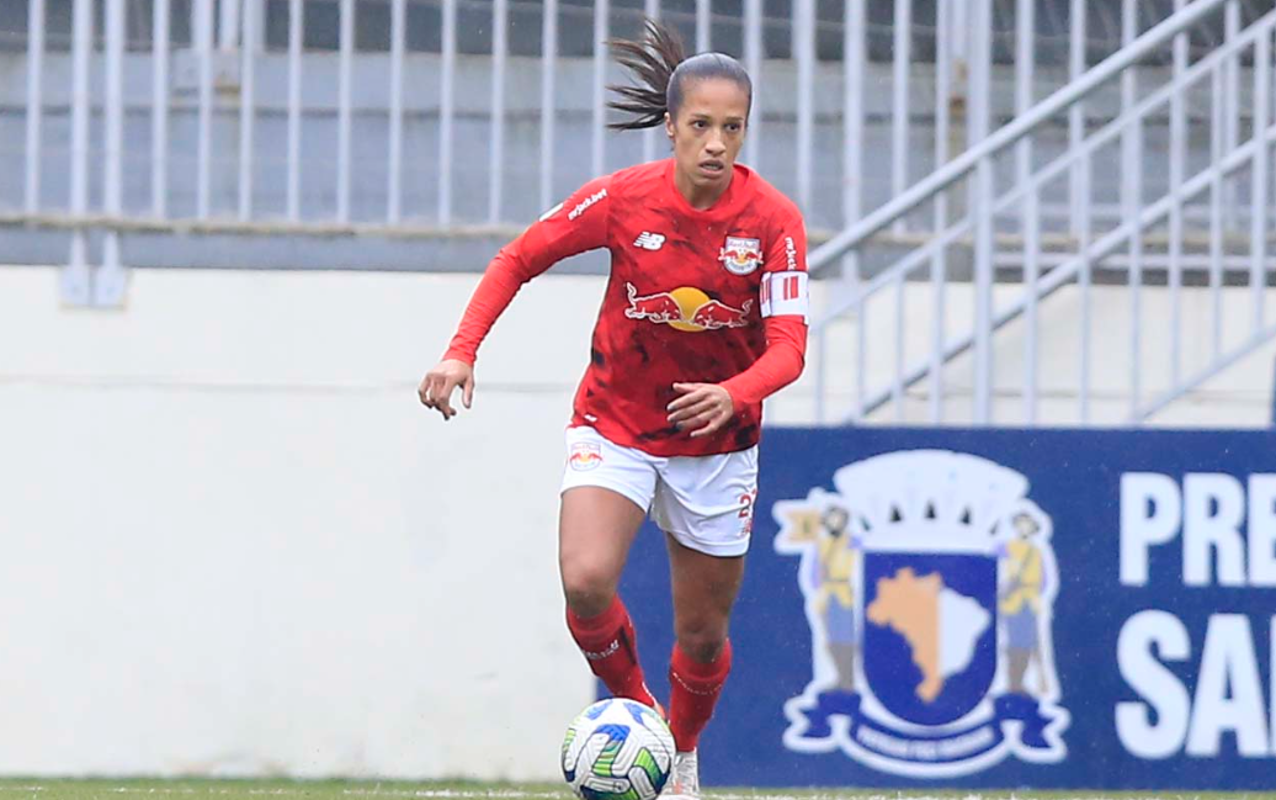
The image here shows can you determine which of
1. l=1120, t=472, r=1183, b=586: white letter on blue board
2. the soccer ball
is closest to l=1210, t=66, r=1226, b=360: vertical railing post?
l=1120, t=472, r=1183, b=586: white letter on blue board

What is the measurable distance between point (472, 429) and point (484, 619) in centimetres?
66

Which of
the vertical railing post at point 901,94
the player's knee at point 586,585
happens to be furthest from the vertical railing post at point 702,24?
the player's knee at point 586,585

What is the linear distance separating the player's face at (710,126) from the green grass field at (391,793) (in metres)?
2.28

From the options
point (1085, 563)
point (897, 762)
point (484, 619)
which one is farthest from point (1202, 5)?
point (484, 619)

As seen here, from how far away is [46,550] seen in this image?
7828mm

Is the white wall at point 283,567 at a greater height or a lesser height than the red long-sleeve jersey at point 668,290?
lesser

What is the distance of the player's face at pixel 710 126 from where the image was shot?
5445 millimetres

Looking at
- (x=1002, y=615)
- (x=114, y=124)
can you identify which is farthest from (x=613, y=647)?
(x=114, y=124)

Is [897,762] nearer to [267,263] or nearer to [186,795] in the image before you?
[186,795]

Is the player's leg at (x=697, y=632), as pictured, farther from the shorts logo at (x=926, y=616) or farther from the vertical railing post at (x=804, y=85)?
the vertical railing post at (x=804, y=85)

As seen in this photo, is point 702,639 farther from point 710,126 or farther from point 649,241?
point 710,126

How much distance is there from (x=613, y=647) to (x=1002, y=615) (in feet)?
6.06

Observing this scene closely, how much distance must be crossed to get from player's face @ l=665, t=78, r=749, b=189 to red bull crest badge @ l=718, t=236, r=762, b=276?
0.56 ft

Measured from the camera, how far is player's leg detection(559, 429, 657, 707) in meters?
5.59
